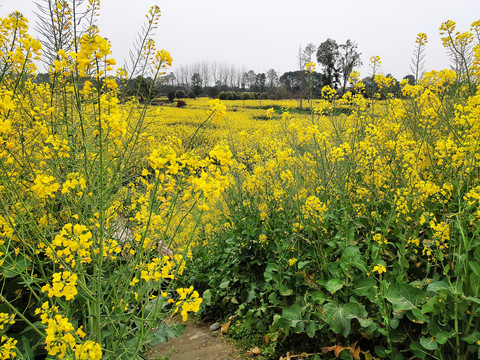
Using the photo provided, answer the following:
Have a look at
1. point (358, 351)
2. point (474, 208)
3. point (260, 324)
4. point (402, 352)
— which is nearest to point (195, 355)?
Answer: point (260, 324)

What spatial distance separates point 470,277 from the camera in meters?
1.85

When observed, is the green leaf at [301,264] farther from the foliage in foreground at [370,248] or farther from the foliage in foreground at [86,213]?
the foliage in foreground at [86,213]

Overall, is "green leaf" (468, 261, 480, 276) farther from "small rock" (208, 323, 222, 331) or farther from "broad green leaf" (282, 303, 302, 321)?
"small rock" (208, 323, 222, 331)

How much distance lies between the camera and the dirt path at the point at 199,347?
9.66ft

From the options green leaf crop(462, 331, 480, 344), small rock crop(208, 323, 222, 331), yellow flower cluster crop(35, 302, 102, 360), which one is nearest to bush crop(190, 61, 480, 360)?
green leaf crop(462, 331, 480, 344)

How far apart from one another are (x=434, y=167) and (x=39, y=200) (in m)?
3.06

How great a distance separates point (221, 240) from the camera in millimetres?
4211

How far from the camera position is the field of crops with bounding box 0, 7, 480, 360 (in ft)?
4.81

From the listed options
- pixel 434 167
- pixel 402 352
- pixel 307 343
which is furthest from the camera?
pixel 434 167

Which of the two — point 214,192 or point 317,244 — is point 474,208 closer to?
point 317,244

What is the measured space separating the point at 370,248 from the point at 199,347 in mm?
1970

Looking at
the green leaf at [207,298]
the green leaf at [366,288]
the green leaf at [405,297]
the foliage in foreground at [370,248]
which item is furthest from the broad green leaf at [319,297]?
the green leaf at [207,298]

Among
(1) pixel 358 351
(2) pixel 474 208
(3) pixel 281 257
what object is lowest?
(1) pixel 358 351

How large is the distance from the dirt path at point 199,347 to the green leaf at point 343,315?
112 cm
